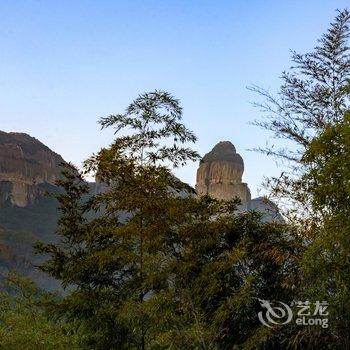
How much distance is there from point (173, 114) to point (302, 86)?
125 inches

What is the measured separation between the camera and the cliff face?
335 feet

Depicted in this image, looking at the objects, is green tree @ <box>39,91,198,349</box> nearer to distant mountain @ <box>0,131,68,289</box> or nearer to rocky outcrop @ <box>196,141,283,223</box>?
distant mountain @ <box>0,131,68,289</box>

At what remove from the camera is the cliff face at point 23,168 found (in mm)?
102188

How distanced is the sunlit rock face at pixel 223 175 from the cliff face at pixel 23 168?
32.3m

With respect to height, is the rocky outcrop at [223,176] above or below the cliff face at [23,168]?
above

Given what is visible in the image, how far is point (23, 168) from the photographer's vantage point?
107 meters

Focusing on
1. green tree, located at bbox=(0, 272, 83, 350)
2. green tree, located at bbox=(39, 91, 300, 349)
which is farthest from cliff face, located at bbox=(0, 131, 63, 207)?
green tree, located at bbox=(39, 91, 300, 349)

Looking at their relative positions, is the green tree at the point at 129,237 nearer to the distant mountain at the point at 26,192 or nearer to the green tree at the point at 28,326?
the green tree at the point at 28,326

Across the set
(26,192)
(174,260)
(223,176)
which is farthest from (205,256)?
(223,176)

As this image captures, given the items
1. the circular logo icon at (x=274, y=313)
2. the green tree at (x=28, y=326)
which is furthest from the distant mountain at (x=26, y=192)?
the circular logo icon at (x=274, y=313)

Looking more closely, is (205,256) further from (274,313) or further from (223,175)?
(223,175)

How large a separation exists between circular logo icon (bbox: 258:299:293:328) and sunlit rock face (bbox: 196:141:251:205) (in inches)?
4005

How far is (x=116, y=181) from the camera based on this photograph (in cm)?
968

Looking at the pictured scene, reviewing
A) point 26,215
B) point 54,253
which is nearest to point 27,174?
Answer: point 26,215
